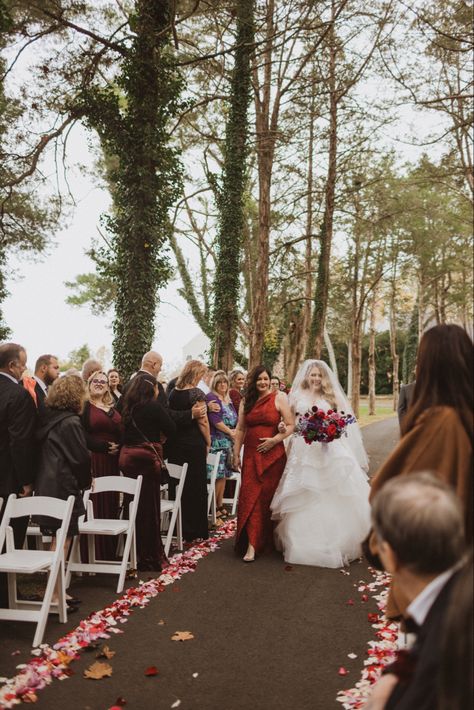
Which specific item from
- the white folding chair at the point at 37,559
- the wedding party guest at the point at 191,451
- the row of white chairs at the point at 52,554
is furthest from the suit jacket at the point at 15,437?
the wedding party guest at the point at 191,451

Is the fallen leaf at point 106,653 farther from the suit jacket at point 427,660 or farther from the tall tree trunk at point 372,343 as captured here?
the tall tree trunk at point 372,343

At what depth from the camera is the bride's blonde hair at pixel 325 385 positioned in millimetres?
8852

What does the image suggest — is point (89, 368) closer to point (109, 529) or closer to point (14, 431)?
point (109, 529)

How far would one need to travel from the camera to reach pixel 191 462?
8.98m

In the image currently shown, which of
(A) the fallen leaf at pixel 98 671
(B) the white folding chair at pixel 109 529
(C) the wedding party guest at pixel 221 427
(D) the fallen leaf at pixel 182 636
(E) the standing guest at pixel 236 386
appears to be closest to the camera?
(A) the fallen leaf at pixel 98 671

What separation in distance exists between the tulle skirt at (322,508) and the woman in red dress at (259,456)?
15 centimetres

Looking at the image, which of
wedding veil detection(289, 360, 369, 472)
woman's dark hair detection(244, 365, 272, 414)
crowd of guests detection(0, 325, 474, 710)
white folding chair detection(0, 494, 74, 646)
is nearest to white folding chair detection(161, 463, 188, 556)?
crowd of guests detection(0, 325, 474, 710)

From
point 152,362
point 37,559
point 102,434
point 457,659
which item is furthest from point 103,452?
point 457,659

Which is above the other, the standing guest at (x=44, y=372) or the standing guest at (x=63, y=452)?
the standing guest at (x=44, y=372)

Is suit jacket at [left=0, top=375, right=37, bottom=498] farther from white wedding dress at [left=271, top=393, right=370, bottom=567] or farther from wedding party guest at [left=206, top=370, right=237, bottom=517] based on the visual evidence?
wedding party guest at [left=206, top=370, right=237, bottom=517]

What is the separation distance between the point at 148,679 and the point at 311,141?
2388 cm

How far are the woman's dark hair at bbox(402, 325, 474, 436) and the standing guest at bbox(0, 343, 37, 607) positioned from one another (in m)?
3.85

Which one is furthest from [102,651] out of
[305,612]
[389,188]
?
[389,188]

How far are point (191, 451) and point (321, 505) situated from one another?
75.8 inches
